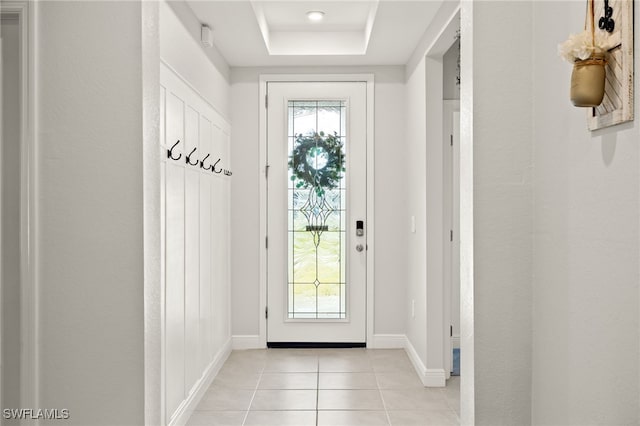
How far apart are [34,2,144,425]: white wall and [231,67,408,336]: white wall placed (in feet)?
8.61

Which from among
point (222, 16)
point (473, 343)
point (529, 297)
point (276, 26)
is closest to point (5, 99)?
point (222, 16)

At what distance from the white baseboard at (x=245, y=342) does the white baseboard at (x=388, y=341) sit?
0.96 metres

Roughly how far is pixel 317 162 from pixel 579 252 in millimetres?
3098

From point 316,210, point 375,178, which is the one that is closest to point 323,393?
A: point 316,210

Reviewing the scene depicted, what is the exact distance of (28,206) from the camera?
1.80m

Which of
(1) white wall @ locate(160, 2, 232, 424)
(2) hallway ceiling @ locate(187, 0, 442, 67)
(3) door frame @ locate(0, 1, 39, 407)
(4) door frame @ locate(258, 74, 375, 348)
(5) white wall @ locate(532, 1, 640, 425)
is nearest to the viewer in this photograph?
(5) white wall @ locate(532, 1, 640, 425)

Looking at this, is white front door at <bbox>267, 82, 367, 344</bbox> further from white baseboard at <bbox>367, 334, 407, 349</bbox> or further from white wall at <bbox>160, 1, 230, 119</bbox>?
white wall at <bbox>160, 1, 230, 119</bbox>

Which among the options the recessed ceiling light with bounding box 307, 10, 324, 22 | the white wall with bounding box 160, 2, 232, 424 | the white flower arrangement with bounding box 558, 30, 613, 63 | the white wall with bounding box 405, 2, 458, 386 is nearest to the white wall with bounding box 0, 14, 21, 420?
the white wall with bounding box 160, 2, 232, 424

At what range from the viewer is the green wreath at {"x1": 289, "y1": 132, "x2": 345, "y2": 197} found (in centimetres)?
446

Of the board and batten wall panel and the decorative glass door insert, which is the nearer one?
the board and batten wall panel

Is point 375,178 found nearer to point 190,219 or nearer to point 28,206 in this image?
point 190,219

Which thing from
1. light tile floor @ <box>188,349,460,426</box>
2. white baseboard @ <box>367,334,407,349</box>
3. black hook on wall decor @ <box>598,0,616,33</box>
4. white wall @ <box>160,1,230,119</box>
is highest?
white wall @ <box>160,1,230,119</box>

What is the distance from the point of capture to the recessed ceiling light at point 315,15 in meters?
3.76

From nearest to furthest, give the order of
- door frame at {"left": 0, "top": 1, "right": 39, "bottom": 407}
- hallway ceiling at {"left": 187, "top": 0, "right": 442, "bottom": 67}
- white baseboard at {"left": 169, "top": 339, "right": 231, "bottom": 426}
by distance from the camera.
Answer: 1. door frame at {"left": 0, "top": 1, "right": 39, "bottom": 407}
2. white baseboard at {"left": 169, "top": 339, "right": 231, "bottom": 426}
3. hallway ceiling at {"left": 187, "top": 0, "right": 442, "bottom": 67}
